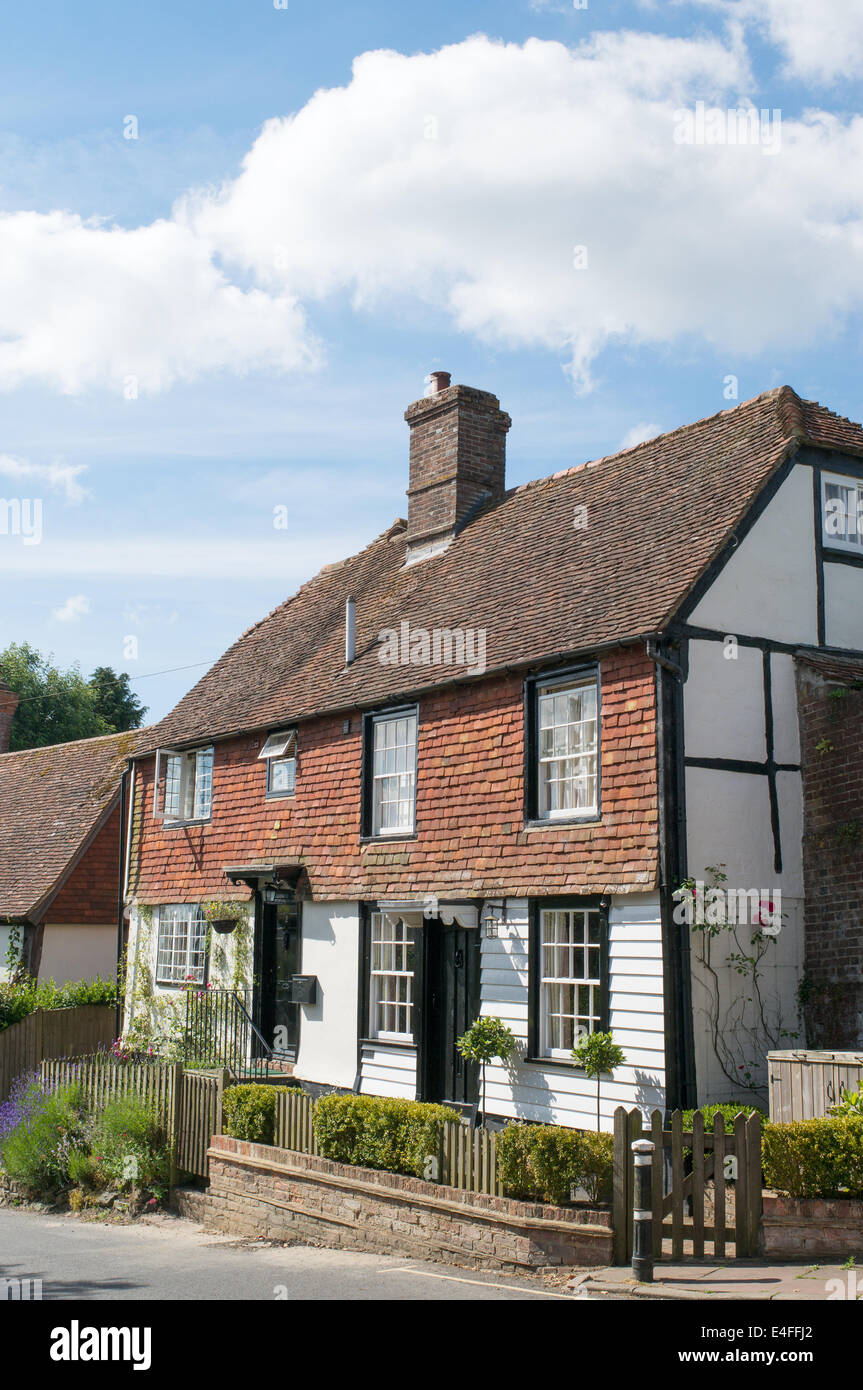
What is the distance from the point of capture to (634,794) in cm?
1329

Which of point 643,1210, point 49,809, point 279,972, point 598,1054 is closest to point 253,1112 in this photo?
point 598,1054

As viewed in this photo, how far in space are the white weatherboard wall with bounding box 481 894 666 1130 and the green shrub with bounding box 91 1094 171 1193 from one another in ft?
13.6

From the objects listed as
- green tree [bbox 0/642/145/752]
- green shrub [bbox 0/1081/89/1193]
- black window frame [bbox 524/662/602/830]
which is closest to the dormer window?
green shrub [bbox 0/1081/89/1193]

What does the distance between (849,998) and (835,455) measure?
6331mm

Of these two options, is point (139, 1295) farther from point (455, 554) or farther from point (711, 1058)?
point (455, 554)

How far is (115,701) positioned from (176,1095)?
44.9 meters

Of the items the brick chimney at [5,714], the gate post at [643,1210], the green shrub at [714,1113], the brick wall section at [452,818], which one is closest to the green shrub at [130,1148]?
the brick wall section at [452,818]

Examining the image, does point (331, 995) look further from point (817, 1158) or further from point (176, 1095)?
point (817, 1158)

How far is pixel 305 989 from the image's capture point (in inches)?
701

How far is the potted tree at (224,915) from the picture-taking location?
19.7 m

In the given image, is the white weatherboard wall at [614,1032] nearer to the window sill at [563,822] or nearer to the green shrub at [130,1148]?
the window sill at [563,822]

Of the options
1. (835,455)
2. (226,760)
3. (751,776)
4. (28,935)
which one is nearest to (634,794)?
(751,776)

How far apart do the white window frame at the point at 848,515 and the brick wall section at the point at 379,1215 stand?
8446mm
